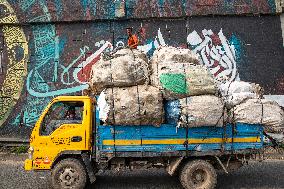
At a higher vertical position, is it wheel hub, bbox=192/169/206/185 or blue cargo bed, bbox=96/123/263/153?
blue cargo bed, bbox=96/123/263/153

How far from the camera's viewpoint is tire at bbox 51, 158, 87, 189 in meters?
8.41

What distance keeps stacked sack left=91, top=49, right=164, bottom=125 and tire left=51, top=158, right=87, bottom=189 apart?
113 centimetres

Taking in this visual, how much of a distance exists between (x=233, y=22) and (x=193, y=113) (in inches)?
283

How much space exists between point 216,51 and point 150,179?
614cm

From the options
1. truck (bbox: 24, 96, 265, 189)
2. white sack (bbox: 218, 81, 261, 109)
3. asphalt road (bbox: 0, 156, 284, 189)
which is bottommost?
asphalt road (bbox: 0, 156, 284, 189)

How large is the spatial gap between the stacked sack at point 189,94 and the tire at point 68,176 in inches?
78.1

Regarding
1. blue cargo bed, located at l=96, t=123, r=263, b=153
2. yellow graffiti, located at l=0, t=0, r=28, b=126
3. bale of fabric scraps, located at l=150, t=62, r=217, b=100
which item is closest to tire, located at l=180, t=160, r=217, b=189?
blue cargo bed, located at l=96, t=123, r=263, b=153

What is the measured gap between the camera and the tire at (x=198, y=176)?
8.45 meters

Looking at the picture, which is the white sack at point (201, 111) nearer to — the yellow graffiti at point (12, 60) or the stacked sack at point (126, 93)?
the stacked sack at point (126, 93)

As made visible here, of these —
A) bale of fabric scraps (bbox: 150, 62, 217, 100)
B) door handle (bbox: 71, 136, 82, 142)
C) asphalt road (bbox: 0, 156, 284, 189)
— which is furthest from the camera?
asphalt road (bbox: 0, 156, 284, 189)

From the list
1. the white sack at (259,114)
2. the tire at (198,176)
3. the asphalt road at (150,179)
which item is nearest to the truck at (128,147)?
the tire at (198,176)

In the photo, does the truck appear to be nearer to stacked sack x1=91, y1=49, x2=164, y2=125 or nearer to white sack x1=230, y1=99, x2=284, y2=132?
white sack x1=230, y1=99, x2=284, y2=132

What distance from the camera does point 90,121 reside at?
339 inches

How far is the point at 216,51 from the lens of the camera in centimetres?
1445
